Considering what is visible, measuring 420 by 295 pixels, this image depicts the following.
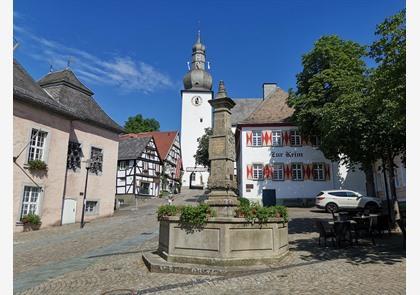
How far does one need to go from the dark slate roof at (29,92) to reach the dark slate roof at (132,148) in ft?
62.2

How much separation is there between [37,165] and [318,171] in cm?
2162

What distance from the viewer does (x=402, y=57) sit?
745cm

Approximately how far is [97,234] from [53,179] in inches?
238

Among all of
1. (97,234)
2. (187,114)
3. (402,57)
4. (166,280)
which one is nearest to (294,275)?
(166,280)

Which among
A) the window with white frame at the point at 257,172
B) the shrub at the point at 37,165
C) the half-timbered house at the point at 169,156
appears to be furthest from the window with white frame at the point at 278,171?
the half-timbered house at the point at 169,156

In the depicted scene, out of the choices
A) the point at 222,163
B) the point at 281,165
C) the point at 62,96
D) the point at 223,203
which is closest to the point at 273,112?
the point at 281,165

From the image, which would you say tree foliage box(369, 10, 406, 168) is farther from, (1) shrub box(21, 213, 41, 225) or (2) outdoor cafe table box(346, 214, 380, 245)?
(1) shrub box(21, 213, 41, 225)

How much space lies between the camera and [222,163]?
9.45 meters

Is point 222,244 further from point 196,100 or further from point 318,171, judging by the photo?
point 196,100

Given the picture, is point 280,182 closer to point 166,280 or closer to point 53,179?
point 53,179

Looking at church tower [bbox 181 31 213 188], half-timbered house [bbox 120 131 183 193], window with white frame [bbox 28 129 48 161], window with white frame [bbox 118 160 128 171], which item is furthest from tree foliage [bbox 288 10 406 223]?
church tower [bbox 181 31 213 188]

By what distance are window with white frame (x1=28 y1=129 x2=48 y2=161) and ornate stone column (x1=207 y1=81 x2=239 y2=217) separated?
44.0 ft

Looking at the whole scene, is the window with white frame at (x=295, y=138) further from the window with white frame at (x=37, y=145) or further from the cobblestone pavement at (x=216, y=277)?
the window with white frame at (x=37, y=145)

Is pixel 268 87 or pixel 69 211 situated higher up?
Result: pixel 268 87
